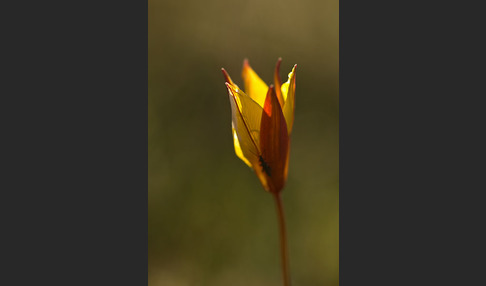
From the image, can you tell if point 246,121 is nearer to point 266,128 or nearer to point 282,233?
point 266,128

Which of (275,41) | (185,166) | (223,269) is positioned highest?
(275,41)

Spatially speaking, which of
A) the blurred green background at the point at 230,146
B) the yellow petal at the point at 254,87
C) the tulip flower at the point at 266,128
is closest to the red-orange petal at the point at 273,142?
the tulip flower at the point at 266,128

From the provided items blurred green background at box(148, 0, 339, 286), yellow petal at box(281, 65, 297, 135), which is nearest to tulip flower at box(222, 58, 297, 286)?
yellow petal at box(281, 65, 297, 135)

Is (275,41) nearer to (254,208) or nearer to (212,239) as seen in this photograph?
(254,208)

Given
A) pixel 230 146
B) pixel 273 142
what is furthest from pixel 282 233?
pixel 230 146

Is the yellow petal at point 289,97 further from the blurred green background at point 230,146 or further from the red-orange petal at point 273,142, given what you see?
the blurred green background at point 230,146

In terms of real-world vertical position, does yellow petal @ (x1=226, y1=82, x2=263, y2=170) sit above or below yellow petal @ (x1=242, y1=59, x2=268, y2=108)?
below

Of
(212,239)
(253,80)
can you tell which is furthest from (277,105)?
(212,239)

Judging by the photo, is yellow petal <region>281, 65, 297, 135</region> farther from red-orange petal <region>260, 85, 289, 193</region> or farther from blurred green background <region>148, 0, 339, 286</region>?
blurred green background <region>148, 0, 339, 286</region>
